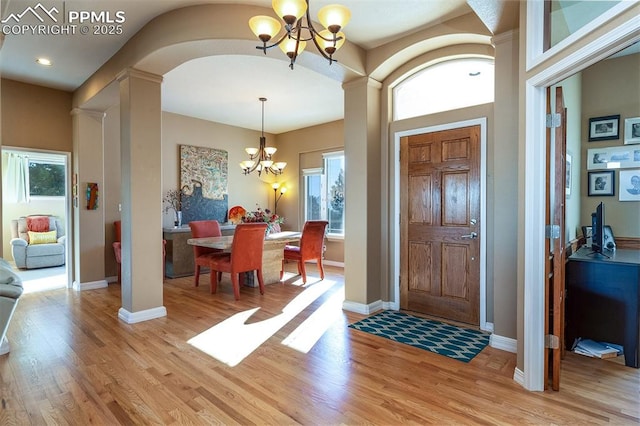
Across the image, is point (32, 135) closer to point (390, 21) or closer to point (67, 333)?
point (67, 333)

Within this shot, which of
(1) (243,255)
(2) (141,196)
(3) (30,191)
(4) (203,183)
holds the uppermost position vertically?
(4) (203,183)

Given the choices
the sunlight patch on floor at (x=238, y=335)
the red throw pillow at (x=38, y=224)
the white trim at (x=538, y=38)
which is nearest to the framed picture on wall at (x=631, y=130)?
the white trim at (x=538, y=38)

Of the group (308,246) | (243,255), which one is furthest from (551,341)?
(308,246)

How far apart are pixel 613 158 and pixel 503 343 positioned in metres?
2.46

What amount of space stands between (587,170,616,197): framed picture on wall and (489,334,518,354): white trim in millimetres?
2131

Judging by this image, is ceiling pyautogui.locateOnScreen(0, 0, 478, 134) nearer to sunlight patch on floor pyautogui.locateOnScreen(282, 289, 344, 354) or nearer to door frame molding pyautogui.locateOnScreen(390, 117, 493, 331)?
door frame molding pyautogui.locateOnScreen(390, 117, 493, 331)

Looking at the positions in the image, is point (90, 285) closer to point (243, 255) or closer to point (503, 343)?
point (243, 255)

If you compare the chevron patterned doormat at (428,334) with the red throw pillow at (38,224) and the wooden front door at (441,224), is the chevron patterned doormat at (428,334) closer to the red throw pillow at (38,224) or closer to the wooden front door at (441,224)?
the wooden front door at (441,224)

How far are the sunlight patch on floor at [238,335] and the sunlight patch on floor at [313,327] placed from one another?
212mm

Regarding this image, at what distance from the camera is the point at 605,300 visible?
9.05ft

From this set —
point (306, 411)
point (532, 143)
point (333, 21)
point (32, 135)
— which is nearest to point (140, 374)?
point (306, 411)

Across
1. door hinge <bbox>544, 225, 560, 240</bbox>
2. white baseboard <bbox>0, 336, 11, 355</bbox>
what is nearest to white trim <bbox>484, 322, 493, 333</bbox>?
door hinge <bbox>544, 225, 560, 240</bbox>

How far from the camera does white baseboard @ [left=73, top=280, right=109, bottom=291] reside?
16.4 ft

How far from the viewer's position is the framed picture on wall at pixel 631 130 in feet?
11.5
